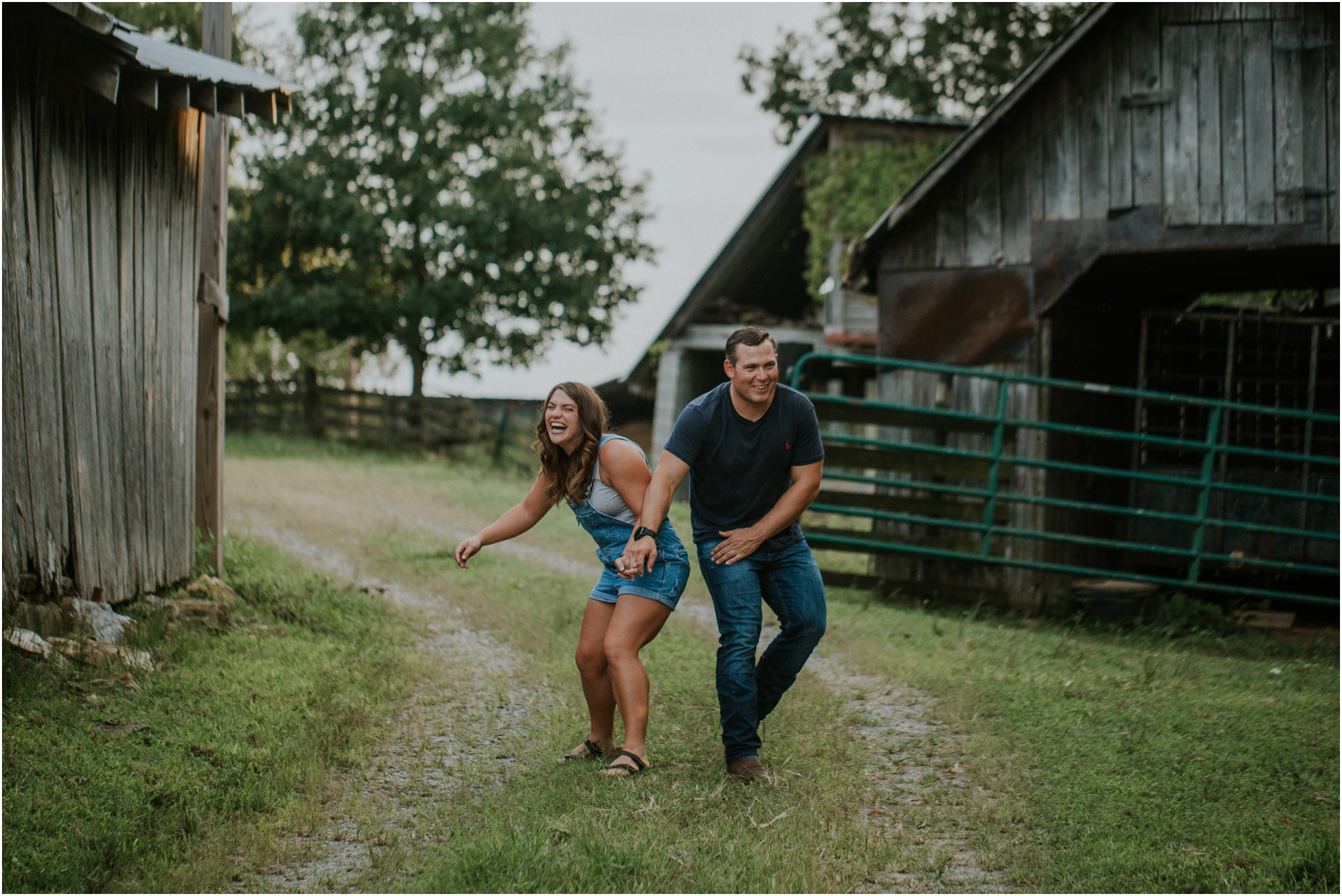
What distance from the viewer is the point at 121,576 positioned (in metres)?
6.23

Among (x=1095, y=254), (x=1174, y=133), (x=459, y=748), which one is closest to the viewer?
(x=459, y=748)

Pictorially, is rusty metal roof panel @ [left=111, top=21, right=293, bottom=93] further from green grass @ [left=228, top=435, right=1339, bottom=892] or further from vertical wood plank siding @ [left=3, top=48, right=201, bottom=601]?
green grass @ [left=228, top=435, right=1339, bottom=892]

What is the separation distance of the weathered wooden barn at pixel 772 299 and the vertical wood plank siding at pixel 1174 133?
508 centimetres

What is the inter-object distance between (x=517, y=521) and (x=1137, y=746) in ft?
10.1

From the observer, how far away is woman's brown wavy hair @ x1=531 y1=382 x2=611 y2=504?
4535 mm

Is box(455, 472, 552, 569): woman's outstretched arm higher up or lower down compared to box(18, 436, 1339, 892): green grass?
higher up

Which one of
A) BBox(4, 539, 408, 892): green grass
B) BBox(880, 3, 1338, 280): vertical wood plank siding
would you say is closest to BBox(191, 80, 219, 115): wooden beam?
BBox(4, 539, 408, 892): green grass

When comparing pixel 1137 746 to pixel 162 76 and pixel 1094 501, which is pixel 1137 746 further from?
pixel 162 76

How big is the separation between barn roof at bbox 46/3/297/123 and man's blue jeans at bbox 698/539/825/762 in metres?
3.67

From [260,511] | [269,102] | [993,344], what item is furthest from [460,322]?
[269,102]

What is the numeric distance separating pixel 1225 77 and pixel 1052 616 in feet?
15.1

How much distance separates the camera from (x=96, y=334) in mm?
6000

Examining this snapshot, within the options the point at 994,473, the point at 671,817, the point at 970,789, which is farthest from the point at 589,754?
the point at 994,473

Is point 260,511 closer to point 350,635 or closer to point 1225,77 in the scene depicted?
point 350,635
